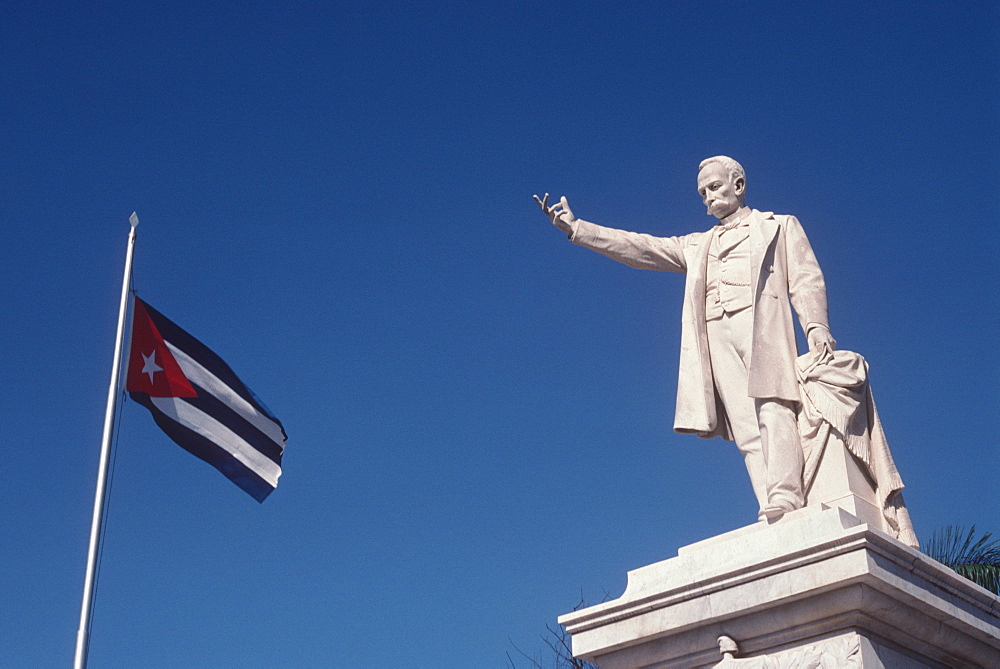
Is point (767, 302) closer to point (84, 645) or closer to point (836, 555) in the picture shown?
point (836, 555)

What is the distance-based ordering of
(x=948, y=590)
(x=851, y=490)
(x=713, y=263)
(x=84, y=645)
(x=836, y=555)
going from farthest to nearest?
1. (x=84, y=645)
2. (x=713, y=263)
3. (x=851, y=490)
4. (x=948, y=590)
5. (x=836, y=555)

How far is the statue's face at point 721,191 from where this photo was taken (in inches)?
381

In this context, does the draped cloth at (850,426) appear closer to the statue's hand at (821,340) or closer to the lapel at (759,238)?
the statue's hand at (821,340)

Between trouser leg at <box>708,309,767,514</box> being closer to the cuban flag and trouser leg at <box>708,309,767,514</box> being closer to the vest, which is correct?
the vest

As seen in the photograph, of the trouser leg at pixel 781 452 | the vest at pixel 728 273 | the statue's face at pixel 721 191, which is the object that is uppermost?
the statue's face at pixel 721 191

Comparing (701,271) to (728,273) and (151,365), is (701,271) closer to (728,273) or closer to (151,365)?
(728,273)

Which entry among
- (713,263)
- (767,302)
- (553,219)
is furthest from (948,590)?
(553,219)

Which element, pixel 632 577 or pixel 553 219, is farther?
pixel 553 219

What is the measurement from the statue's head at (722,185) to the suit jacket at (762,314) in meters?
0.20

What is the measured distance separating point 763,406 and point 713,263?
1410 mm

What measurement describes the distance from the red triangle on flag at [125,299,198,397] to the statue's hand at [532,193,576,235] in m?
4.24

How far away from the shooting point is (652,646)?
7.93 meters

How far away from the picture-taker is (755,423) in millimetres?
8773

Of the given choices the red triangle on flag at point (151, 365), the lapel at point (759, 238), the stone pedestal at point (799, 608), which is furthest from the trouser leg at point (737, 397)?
the red triangle on flag at point (151, 365)
